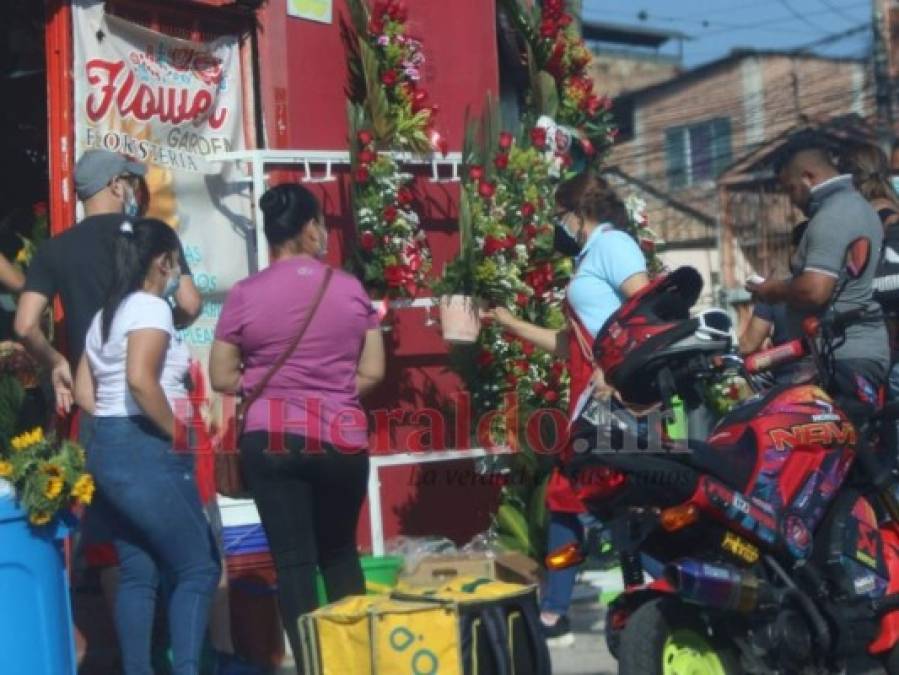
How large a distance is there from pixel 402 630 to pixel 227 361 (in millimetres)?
1140

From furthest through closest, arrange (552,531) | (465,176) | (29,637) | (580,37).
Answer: (580,37) → (465,176) → (552,531) → (29,637)

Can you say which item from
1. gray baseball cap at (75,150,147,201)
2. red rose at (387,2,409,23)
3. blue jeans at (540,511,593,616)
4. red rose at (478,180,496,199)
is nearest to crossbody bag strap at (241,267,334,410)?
gray baseball cap at (75,150,147,201)

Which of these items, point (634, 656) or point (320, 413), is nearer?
point (634, 656)

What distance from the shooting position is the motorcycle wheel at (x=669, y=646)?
483cm

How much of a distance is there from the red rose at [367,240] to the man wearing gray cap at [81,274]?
162cm

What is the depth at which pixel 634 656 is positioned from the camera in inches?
190

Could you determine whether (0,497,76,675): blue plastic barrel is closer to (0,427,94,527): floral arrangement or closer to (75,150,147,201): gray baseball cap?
(0,427,94,527): floral arrangement

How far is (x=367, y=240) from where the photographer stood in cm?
770

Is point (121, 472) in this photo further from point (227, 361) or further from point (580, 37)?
point (580, 37)

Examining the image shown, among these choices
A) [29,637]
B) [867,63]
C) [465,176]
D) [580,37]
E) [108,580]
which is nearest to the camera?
[29,637]

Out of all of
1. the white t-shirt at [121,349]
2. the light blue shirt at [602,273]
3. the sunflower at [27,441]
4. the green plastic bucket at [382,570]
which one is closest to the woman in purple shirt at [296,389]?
the white t-shirt at [121,349]

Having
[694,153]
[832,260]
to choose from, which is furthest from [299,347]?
[694,153]

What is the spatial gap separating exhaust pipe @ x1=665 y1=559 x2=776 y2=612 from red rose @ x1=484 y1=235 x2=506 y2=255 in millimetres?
3107

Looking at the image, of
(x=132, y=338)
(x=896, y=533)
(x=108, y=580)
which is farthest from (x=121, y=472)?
(x=896, y=533)
